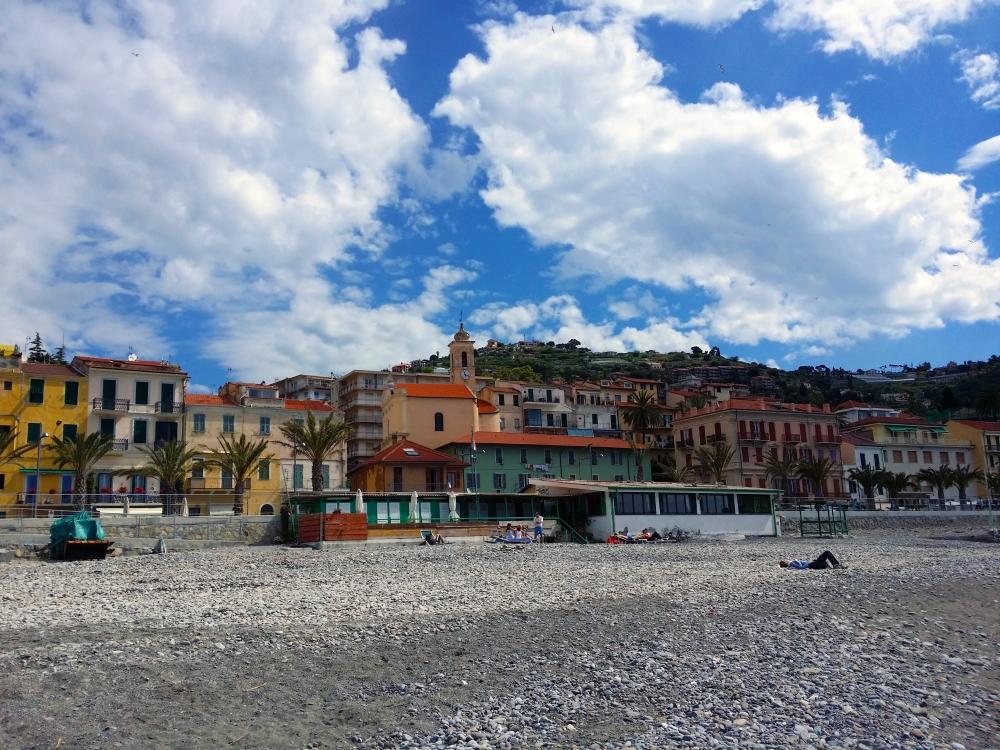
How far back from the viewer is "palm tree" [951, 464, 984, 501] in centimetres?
8062

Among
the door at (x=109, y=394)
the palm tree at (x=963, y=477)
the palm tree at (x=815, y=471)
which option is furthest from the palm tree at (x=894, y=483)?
the door at (x=109, y=394)

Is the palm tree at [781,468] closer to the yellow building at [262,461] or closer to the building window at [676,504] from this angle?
the building window at [676,504]

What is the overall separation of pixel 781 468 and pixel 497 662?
202ft

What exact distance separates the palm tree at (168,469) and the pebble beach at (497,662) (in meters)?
20.3

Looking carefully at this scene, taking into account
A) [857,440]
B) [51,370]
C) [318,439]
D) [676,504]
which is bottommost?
[676,504]

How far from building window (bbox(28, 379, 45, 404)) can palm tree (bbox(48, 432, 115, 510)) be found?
3.31 m

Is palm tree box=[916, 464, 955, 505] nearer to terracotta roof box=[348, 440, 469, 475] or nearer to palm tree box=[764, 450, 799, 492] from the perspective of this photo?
palm tree box=[764, 450, 799, 492]

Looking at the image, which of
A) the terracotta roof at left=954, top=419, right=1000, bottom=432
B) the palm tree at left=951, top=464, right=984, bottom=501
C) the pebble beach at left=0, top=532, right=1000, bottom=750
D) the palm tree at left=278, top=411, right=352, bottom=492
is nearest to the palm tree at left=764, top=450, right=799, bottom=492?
the palm tree at left=951, top=464, right=984, bottom=501

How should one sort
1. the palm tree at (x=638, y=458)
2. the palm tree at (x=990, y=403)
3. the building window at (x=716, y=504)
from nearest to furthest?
the building window at (x=716, y=504) < the palm tree at (x=638, y=458) < the palm tree at (x=990, y=403)

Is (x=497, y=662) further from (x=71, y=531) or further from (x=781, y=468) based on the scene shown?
(x=781, y=468)

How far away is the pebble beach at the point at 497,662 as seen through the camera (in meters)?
9.91

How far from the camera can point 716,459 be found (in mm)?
68875

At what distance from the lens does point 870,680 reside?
12.2 metres

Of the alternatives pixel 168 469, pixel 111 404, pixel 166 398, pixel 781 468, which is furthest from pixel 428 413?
pixel 781 468
